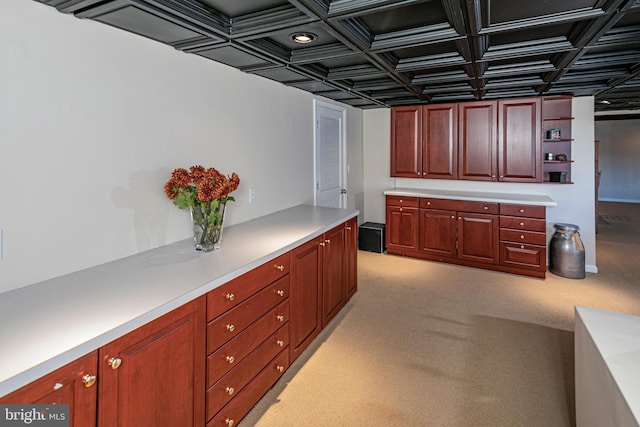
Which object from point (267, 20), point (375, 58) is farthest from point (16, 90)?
point (375, 58)

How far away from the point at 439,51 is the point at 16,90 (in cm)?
259

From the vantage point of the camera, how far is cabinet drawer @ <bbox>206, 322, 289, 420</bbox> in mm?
1715

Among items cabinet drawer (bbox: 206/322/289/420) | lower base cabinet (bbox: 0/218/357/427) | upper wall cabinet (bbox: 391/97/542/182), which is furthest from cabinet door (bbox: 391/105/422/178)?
cabinet drawer (bbox: 206/322/289/420)

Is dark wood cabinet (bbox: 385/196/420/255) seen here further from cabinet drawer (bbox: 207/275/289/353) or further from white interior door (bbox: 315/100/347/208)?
cabinet drawer (bbox: 207/275/289/353)

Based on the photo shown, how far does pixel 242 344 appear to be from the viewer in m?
1.89

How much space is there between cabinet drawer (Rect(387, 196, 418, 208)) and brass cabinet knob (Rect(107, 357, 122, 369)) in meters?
4.25

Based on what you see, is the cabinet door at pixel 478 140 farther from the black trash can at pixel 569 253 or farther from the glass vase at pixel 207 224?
the glass vase at pixel 207 224

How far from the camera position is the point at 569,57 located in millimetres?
2684

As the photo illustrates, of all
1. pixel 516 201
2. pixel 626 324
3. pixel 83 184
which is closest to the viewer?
pixel 626 324

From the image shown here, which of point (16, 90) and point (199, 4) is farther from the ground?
point (199, 4)

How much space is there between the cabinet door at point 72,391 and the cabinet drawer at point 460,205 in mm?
4312

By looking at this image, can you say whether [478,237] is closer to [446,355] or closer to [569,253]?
[569,253]

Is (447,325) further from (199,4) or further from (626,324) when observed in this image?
(199,4)

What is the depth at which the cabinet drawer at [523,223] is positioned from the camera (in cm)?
417
